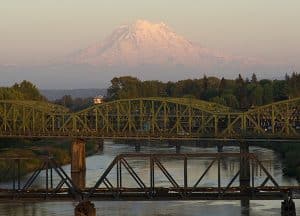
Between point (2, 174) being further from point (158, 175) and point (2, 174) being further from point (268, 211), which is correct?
point (268, 211)

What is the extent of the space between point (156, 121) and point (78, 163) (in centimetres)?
2382

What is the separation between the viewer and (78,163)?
10325 centimetres

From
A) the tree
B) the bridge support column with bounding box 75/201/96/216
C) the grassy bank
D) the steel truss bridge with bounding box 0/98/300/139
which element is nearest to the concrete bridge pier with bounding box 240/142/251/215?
the steel truss bridge with bounding box 0/98/300/139

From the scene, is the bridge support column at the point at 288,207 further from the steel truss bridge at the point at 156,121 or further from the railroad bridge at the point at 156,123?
the steel truss bridge at the point at 156,121

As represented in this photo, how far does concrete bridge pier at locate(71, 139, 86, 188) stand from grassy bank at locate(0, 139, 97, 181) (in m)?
2.81

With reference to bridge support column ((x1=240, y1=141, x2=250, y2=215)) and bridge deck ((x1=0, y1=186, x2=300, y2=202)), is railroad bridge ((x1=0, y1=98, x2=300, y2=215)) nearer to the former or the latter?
bridge support column ((x1=240, y1=141, x2=250, y2=215))

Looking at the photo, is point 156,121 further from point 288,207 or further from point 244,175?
point 288,207

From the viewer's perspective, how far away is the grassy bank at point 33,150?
98.9 meters

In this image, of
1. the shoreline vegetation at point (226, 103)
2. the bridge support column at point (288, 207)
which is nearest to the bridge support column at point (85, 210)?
the bridge support column at point (288, 207)

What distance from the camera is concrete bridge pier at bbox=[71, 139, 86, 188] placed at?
296ft

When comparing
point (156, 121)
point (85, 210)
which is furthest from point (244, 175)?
point (85, 210)

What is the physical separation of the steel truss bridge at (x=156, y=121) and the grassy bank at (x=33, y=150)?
2.12m

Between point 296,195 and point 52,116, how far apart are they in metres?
82.7

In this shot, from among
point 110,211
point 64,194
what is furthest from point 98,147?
point 64,194
